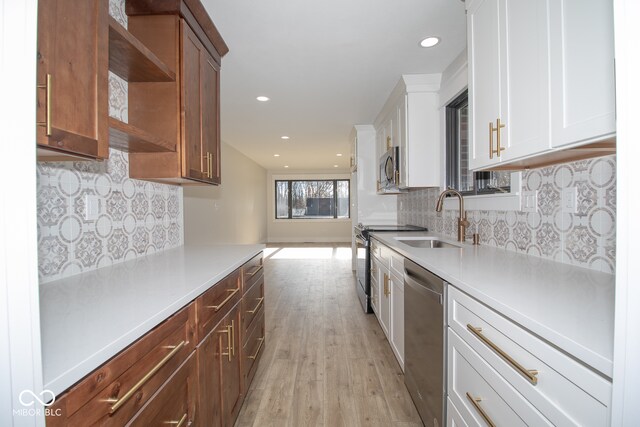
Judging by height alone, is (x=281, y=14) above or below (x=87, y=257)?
above

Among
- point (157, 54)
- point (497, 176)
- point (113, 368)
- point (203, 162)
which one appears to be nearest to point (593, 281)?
point (497, 176)

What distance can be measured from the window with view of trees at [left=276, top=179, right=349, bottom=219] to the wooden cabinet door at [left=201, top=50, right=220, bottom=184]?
7842mm

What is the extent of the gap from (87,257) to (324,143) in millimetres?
4850

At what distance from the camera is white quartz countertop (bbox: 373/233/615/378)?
653 mm

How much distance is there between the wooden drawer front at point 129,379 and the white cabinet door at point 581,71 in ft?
4.57

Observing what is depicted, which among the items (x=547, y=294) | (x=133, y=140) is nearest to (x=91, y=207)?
(x=133, y=140)

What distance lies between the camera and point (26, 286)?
0.49m

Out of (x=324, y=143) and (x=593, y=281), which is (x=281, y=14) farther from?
(x=324, y=143)

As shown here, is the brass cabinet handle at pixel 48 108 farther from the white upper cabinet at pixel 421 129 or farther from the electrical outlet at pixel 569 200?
the white upper cabinet at pixel 421 129

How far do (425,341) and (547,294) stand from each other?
75 cm

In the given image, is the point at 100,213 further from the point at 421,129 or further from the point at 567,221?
the point at 421,129

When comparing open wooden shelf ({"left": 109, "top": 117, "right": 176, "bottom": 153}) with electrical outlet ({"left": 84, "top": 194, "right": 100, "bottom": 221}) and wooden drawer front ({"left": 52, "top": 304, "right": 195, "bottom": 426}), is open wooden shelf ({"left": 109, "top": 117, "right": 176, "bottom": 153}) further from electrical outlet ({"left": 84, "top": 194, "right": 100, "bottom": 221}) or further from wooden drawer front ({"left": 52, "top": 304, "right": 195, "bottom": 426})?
wooden drawer front ({"left": 52, "top": 304, "right": 195, "bottom": 426})

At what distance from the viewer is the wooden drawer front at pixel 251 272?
1770 millimetres

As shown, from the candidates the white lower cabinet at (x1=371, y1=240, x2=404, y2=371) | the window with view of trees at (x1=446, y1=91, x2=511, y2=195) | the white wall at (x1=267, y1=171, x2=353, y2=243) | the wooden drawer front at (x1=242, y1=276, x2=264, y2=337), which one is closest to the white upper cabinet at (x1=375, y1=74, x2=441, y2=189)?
the window with view of trees at (x1=446, y1=91, x2=511, y2=195)
